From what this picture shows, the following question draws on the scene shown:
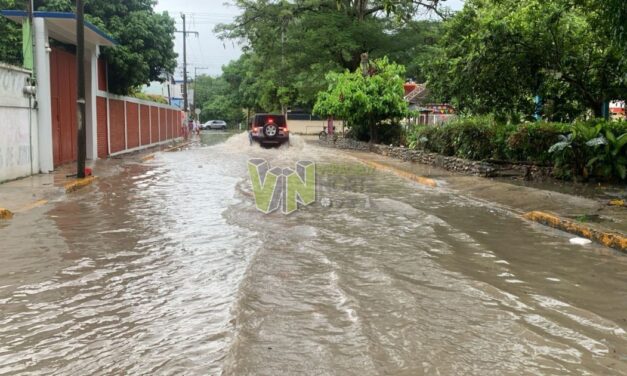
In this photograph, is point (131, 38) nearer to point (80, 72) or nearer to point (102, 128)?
point (102, 128)

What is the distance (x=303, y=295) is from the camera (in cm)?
591

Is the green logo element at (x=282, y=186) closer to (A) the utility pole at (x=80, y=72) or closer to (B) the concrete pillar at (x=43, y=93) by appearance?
(A) the utility pole at (x=80, y=72)

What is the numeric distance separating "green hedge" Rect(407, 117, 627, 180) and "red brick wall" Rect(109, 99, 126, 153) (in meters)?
14.8

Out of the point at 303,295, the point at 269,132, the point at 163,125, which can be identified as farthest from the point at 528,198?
the point at 163,125

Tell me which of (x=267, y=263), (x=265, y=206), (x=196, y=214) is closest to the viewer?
(x=267, y=263)

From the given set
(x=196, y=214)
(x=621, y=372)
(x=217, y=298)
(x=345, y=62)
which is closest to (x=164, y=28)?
(x=345, y=62)

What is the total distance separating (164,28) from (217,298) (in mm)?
24831

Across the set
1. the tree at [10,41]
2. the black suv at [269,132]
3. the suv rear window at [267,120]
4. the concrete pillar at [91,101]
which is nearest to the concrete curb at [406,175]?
the black suv at [269,132]

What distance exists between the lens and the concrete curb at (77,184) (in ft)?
45.9

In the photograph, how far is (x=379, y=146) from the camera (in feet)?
92.0

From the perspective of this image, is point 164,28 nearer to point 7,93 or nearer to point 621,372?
point 7,93

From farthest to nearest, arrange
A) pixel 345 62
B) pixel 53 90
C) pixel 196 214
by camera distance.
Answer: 1. pixel 345 62
2. pixel 53 90
3. pixel 196 214

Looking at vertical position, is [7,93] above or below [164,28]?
below

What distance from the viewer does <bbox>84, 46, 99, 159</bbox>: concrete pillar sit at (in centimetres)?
2198
